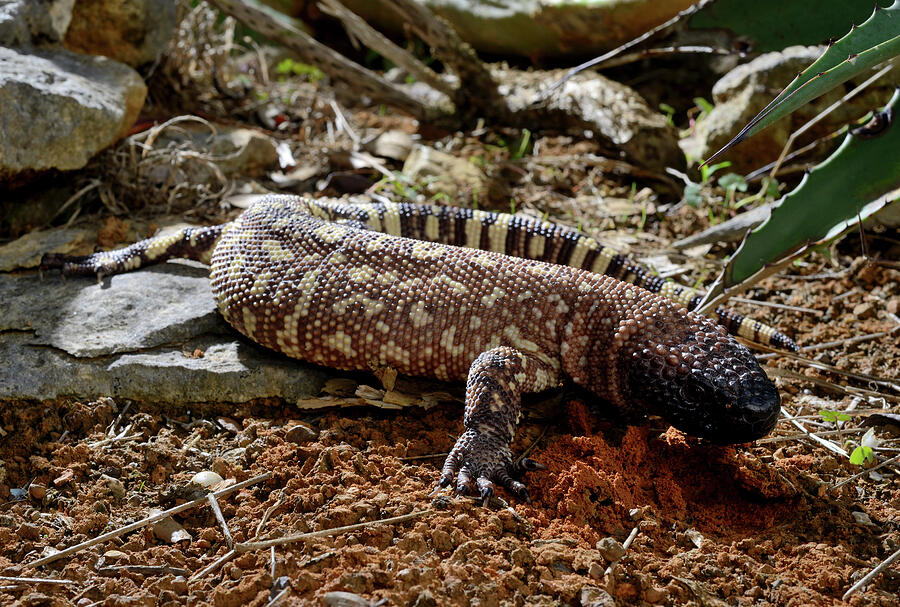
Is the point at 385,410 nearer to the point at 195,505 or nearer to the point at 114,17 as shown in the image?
the point at 195,505

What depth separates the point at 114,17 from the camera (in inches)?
183

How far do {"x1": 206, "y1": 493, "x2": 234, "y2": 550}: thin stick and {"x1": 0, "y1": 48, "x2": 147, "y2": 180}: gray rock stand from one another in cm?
222

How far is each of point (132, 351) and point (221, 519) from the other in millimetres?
951

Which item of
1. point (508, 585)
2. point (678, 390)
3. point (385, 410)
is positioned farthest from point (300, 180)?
point (508, 585)

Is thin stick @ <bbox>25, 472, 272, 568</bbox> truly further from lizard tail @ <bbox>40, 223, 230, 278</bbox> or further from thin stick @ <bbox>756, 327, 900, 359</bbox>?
thin stick @ <bbox>756, 327, 900, 359</bbox>

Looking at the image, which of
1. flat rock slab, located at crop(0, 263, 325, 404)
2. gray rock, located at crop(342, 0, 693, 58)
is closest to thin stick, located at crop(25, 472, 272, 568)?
flat rock slab, located at crop(0, 263, 325, 404)

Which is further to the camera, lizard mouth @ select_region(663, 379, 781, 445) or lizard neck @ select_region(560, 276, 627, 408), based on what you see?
lizard neck @ select_region(560, 276, 627, 408)

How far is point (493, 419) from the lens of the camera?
8.25 feet

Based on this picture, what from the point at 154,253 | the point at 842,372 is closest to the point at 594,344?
the point at 842,372

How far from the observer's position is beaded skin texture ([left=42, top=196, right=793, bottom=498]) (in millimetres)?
2441

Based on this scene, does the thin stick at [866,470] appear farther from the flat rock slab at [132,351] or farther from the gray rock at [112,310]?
the gray rock at [112,310]

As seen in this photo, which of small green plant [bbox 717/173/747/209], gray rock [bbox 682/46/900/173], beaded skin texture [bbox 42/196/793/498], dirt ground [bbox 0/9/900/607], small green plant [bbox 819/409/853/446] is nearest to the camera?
dirt ground [bbox 0/9/900/607]

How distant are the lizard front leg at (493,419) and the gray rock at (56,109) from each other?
2522 millimetres

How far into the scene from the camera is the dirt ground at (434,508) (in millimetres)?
2002
